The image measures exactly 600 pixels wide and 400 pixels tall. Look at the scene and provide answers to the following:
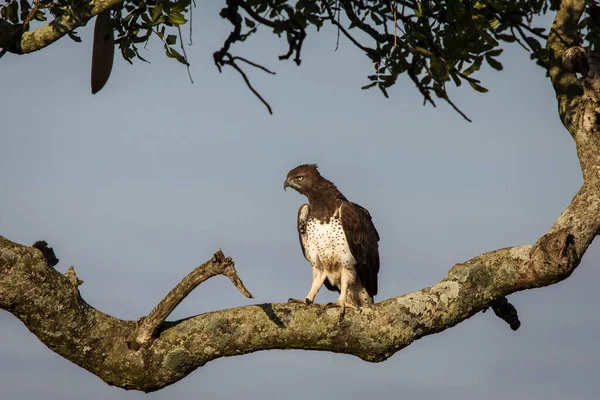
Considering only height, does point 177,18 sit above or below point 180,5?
below

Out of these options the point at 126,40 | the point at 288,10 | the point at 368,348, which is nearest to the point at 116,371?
the point at 368,348

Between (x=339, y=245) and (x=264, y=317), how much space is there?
3.08 m

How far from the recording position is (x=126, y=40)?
314 inches

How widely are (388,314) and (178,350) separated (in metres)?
1.64

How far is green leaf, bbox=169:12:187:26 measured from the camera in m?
7.39

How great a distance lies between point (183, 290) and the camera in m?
6.45

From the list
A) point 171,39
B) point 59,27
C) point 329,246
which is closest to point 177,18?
point 171,39

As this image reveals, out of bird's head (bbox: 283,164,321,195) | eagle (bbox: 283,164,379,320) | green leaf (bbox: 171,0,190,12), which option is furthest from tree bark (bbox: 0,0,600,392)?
bird's head (bbox: 283,164,321,195)

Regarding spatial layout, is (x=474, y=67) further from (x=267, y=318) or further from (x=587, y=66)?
(x=267, y=318)

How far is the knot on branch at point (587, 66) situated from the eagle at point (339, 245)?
119 inches

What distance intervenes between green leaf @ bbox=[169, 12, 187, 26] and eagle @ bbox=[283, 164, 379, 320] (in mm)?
3302

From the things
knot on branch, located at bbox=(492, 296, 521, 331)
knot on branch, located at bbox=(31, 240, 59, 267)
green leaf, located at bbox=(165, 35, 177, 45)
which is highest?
green leaf, located at bbox=(165, 35, 177, 45)

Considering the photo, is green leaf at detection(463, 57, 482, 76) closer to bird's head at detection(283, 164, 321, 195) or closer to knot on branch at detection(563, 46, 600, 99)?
knot on branch at detection(563, 46, 600, 99)

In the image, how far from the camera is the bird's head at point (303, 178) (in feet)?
34.9
